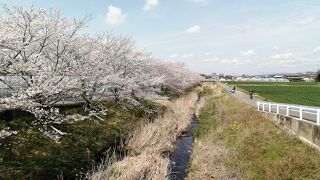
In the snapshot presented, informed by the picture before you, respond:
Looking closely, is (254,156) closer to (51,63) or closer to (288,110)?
(288,110)

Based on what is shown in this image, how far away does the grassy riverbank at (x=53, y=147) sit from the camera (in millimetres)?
16750

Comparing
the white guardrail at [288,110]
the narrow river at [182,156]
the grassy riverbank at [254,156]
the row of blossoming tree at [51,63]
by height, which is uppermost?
the row of blossoming tree at [51,63]

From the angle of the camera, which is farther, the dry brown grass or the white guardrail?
the white guardrail

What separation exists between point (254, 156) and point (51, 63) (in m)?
13.2

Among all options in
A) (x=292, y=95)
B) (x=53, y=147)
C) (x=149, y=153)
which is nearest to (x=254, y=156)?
(x=149, y=153)

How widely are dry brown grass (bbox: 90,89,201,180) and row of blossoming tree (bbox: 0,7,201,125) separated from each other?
14.0ft

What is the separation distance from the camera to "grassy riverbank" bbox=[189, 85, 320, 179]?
16.3m

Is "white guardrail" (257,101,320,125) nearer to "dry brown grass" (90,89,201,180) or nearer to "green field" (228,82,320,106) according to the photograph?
"dry brown grass" (90,89,201,180)

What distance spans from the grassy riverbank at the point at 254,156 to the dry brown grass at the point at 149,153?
1.93m

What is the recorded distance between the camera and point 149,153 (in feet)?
68.7

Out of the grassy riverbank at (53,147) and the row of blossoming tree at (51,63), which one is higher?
the row of blossoming tree at (51,63)

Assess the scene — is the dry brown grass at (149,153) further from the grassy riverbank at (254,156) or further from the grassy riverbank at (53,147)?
the grassy riverbank at (254,156)

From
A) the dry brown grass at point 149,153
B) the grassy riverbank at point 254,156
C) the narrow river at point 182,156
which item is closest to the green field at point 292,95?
the dry brown grass at point 149,153

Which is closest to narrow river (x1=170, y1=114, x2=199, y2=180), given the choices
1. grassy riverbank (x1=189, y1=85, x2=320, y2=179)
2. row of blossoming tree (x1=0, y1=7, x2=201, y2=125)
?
grassy riverbank (x1=189, y1=85, x2=320, y2=179)
